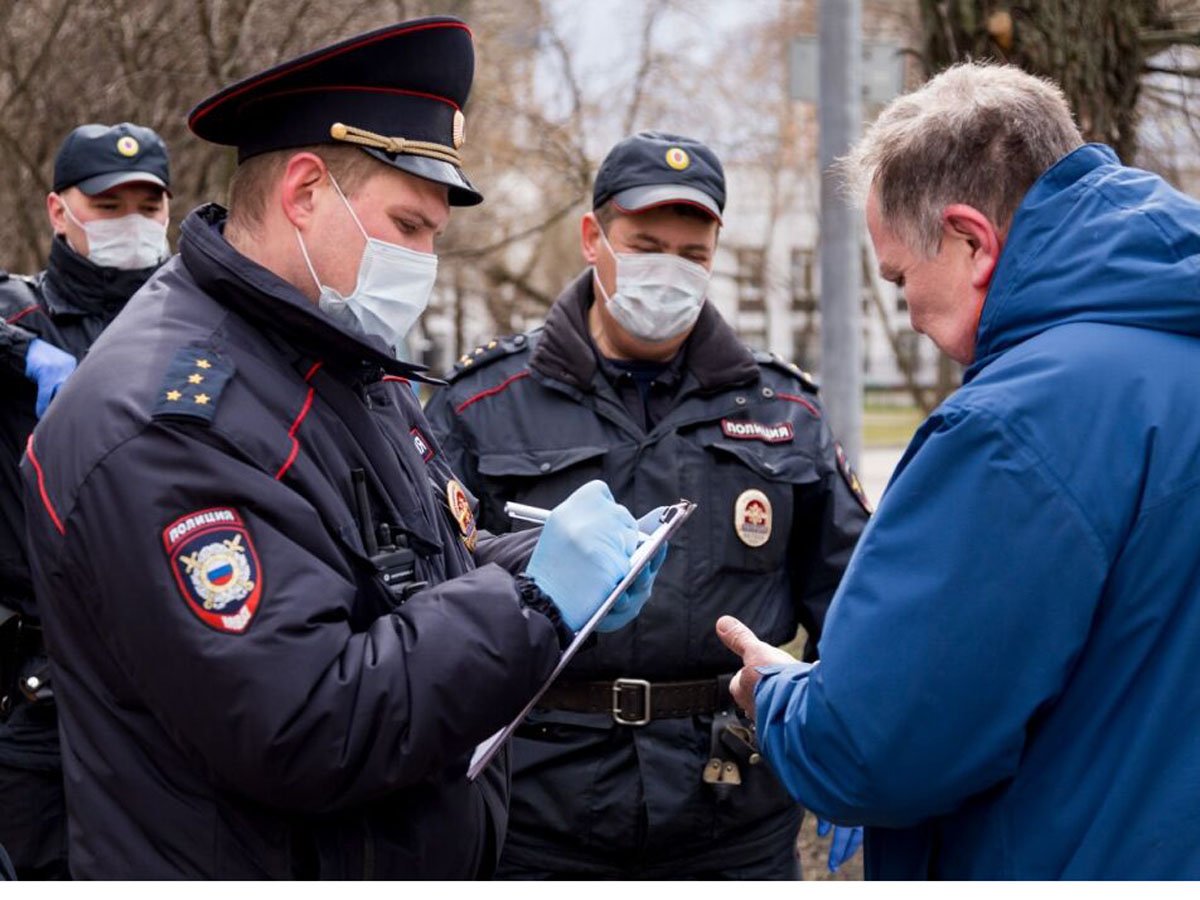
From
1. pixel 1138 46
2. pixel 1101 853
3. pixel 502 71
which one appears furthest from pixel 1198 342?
pixel 502 71

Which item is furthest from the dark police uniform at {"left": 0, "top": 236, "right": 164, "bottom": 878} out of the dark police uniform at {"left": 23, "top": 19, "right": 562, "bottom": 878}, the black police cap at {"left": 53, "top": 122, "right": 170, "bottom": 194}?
the dark police uniform at {"left": 23, "top": 19, "right": 562, "bottom": 878}

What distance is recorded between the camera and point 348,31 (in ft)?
26.7

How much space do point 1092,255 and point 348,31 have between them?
6.89 m

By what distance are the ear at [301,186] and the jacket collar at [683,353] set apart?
139cm

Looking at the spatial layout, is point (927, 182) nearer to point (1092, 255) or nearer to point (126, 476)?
point (1092, 255)

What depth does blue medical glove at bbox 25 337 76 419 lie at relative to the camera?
4.00 meters

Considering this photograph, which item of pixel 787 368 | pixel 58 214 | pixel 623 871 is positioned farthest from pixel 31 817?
pixel 787 368

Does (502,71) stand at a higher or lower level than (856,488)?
higher

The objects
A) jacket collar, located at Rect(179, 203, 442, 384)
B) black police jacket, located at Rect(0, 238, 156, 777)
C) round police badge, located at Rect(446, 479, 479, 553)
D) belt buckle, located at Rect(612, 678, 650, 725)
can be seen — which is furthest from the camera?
black police jacket, located at Rect(0, 238, 156, 777)

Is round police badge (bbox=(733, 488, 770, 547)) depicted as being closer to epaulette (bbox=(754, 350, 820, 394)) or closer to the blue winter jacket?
epaulette (bbox=(754, 350, 820, 394))

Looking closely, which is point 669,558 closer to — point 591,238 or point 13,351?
point 591,238

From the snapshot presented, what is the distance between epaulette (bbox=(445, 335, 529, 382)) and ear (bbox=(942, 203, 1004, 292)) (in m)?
1.85

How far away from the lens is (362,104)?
2.30m

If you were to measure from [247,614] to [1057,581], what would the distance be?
3.50ft
